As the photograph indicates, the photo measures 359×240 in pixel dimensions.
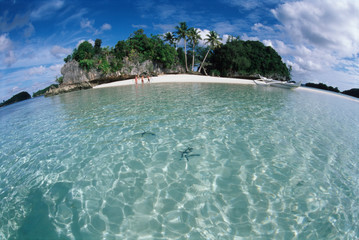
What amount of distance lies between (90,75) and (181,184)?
38.8m

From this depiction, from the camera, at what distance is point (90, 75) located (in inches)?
1409

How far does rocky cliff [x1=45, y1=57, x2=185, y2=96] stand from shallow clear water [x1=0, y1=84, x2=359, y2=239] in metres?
31.8

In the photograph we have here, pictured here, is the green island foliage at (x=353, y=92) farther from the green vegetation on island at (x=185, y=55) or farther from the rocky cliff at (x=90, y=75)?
the rocky cliff at (x=90, y=75)

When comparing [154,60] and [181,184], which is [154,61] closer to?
[154,60]

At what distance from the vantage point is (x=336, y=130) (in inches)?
316

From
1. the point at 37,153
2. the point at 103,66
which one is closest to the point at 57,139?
the point at 37,153

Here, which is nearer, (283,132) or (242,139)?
(242,139)

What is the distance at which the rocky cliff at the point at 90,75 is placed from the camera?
1359 inches

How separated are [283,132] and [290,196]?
4.06m

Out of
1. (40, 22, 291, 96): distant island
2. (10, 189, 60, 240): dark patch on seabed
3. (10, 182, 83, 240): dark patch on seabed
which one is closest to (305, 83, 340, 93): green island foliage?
(40, 22, 291, 96): distant island

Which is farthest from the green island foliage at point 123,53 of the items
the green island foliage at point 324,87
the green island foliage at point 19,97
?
the green island foliage at point 324,87

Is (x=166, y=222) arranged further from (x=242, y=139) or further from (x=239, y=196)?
(x=242, y=139)

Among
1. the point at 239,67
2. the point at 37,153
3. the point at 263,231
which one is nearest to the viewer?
the point at 263,231

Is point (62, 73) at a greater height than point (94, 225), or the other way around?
point (62, 73)
